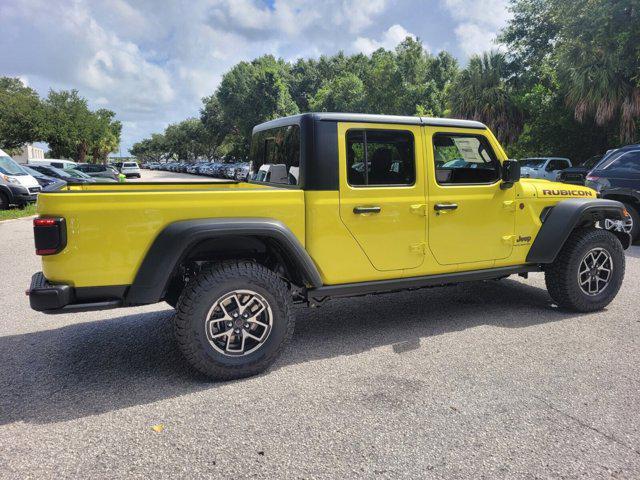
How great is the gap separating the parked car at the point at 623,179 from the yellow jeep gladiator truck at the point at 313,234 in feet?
15.4

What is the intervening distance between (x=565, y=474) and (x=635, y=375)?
4.99ft

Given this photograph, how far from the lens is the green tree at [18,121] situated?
35844 mm

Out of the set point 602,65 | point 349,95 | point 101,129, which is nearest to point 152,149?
point 101,129

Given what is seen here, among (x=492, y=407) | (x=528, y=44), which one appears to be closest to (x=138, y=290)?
(x=492, y=407)

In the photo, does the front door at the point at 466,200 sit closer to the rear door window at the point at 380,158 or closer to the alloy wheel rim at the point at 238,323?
the rear door window at the point at 380,158

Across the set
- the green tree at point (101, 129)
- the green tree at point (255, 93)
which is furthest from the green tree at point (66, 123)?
the green tree at point (255, 93)

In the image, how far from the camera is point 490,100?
74.0ft

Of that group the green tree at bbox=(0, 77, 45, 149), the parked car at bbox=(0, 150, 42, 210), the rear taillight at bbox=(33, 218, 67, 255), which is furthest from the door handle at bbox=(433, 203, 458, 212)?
the green tree at bbox=(0, 77, 45, 149)

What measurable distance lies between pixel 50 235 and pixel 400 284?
255cm

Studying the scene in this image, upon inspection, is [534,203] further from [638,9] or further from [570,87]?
[570,87]

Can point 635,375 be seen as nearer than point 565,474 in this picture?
No

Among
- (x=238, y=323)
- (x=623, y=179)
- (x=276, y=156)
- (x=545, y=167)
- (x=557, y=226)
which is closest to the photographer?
(x=238, y=323)

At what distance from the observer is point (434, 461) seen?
2.46 meters

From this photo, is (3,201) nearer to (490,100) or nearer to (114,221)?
(114,221)
